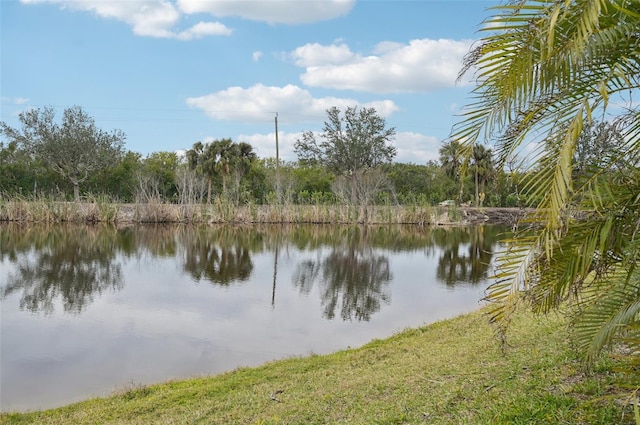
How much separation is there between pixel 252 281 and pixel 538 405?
11700 mm

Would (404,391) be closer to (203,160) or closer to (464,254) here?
(464,254)

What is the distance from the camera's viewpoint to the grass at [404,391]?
13.1 ft

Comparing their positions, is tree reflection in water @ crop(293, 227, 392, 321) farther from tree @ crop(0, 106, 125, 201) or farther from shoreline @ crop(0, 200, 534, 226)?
tree @ crop(0, 106, 125, 201)

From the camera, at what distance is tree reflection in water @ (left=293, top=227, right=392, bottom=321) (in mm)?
12031

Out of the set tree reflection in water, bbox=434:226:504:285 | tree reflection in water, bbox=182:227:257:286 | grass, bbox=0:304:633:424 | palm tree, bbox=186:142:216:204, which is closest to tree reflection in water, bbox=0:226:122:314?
tree reflection in water, bbox=182:227:257:286

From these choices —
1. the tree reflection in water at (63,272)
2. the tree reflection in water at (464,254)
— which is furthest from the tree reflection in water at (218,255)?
the tree reflection in water at (464,254)

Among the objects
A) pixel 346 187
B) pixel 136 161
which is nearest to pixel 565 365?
pixel 346 187

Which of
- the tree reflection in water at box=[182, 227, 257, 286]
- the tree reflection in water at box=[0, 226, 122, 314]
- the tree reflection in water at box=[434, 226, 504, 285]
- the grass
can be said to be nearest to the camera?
the grass

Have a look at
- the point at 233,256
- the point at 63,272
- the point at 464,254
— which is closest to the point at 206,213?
the point at 233,256

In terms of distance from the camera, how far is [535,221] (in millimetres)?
3268

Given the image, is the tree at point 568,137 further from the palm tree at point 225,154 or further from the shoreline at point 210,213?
the palm tree at point 225,154

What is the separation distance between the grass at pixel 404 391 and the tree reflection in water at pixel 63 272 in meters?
6.23

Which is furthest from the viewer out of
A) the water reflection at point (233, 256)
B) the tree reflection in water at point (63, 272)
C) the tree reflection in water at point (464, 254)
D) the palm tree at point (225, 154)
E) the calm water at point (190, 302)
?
the palm tree at point (225, 154)

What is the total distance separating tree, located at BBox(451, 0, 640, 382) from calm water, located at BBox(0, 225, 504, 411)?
4.59m
